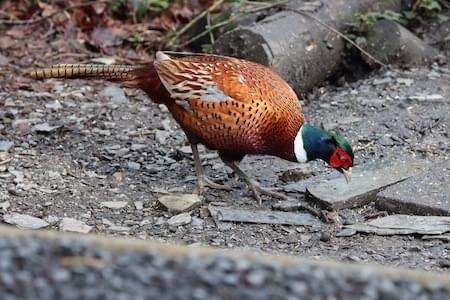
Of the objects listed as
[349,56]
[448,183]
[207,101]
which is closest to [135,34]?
[349,56]

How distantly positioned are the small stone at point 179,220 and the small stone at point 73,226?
409 millimetres

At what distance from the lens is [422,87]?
677 centimetres

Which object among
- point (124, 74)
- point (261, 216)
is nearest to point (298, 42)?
point (124, 74)

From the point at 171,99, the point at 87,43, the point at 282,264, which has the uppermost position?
the point at 282,264

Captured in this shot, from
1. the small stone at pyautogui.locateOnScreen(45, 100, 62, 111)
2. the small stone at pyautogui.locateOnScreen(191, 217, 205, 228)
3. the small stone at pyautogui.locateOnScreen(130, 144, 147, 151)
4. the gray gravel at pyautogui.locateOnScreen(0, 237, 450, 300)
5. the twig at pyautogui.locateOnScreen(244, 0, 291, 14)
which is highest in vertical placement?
the gray gravel at pyautogui.locateOnScreen(0, 237, 450, 300)

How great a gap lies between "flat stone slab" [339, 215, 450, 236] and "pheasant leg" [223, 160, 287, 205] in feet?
1.65

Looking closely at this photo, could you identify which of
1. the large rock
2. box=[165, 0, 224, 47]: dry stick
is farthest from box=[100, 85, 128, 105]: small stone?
box=[165, 0, 224, 47]: dry stick

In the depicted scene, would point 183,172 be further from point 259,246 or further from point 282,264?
point 282,264

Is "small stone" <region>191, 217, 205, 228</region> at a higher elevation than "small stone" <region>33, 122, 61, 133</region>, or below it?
higher

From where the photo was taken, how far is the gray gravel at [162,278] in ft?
7.65

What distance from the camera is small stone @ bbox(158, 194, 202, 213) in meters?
5.01

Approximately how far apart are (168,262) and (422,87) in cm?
461

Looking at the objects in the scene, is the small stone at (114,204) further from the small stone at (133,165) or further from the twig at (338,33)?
the twig at (338,33)

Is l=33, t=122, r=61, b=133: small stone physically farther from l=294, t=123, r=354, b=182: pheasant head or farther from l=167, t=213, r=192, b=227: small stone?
l=294, t=123, r=354, b=182: pheasant head
